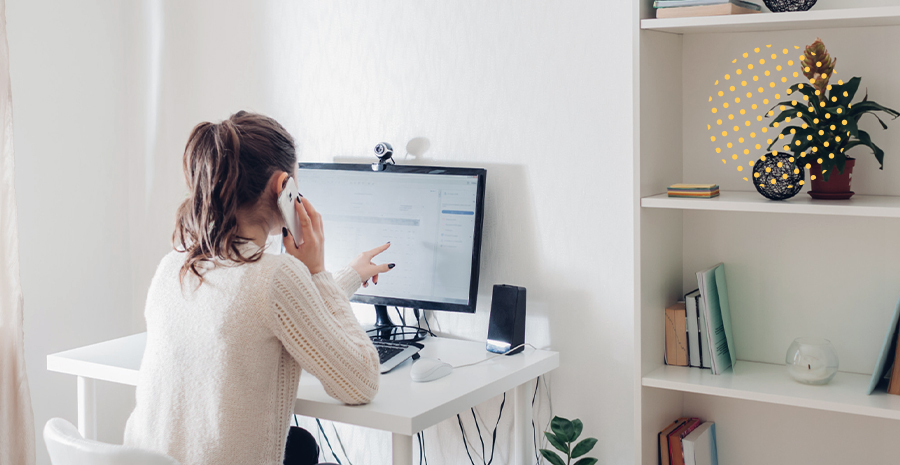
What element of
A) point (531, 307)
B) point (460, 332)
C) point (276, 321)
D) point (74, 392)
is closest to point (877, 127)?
point (531, 307)

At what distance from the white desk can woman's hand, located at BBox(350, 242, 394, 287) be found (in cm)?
23

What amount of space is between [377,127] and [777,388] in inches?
49.7

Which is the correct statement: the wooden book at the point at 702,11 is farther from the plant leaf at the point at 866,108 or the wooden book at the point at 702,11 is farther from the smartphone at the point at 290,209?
the smartphone at the point at 290,209

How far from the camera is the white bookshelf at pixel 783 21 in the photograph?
1449 mm

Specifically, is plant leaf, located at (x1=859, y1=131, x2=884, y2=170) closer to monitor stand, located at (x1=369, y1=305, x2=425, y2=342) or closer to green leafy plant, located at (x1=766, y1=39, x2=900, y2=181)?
green leafy plant, located at (x1=766, y1=39, x2=900, y2=181)

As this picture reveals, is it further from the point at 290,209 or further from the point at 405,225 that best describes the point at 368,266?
the point at 290,209

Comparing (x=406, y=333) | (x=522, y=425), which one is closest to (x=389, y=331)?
(x=406, y=333)

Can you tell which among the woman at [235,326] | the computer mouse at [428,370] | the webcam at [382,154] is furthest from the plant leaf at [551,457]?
the webcam at [382,154]

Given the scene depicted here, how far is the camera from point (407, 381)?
1.74 metres

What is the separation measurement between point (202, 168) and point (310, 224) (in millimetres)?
244

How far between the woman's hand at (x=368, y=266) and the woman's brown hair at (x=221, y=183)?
0.50m

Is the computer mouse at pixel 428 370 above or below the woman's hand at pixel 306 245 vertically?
below

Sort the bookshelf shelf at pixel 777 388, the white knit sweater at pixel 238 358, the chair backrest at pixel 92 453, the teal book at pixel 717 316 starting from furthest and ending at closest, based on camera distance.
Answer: the teal book at pixel 717 316, the bookshelf shelf at pixel 777 388, the white knit sweater at pixel 238 358, the chair backrest at pixel 92 453

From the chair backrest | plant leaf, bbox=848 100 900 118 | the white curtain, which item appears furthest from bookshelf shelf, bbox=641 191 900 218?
the white curtain
